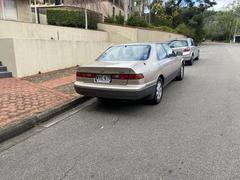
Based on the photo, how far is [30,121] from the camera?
4.85 m

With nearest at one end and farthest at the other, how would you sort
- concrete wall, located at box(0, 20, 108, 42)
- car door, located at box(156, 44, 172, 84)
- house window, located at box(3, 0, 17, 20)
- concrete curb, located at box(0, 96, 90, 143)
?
concrete curb, located at box(0, 96, 90, 143) → car door, located at box(156, 44, 172, 84) → concrete wall, located at box(0, 20, 108, 42) → house window, located at box(3, 0, 17, 20)

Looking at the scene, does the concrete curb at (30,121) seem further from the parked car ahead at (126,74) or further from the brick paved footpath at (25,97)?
the parked car ahead at (126,74)

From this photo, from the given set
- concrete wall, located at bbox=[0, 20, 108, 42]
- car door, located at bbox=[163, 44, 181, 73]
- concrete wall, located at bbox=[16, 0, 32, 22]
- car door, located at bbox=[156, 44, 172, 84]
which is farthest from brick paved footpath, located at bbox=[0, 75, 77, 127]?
concrete wall, located at bbox=[16, 0, 32, 22]

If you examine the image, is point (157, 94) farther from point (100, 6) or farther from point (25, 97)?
point (100, 6)

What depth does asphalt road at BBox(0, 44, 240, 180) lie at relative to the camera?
3221 mm

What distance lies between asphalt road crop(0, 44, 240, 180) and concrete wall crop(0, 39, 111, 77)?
423cm

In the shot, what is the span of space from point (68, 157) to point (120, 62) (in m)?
2.76

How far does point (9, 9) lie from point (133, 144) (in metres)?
15.1

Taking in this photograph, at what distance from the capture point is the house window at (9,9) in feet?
50.2

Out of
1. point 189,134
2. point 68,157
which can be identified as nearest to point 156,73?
point 189,134

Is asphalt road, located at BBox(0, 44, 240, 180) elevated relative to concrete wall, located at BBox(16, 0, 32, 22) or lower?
lower

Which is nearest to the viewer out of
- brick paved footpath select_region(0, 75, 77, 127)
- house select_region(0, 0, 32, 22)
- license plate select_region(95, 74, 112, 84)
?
brick paved footpath select_region(0, 75, 77, 127)

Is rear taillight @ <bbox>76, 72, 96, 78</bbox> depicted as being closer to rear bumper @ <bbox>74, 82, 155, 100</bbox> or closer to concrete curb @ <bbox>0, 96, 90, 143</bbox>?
rear bumper @ <bbox>74, 82, 155, 100</bbox>

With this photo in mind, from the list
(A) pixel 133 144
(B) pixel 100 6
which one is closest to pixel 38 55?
(A) pixel 133 144
